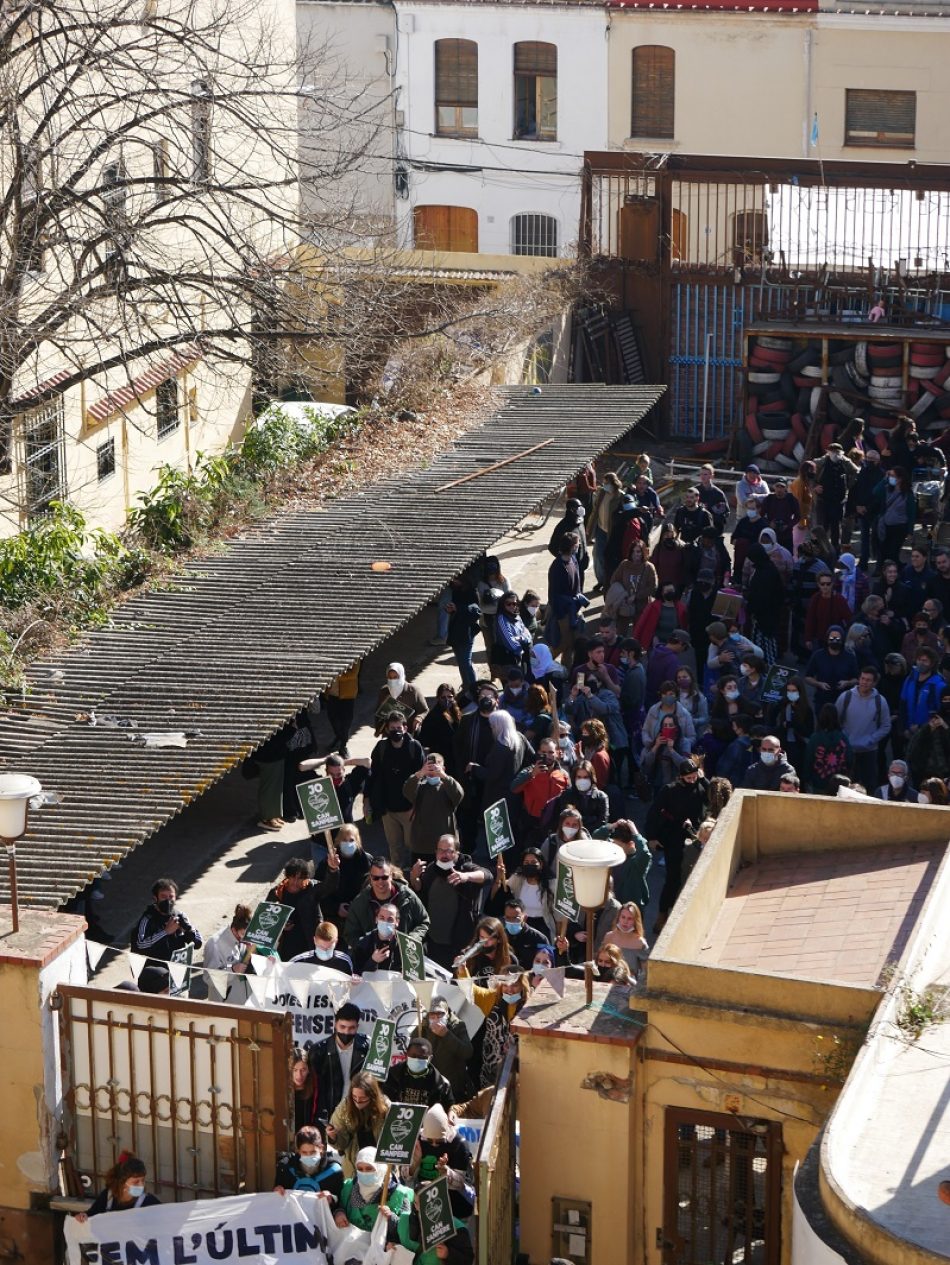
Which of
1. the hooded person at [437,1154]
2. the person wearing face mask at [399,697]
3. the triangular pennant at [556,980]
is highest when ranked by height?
the person wearing face mask at [399,697]

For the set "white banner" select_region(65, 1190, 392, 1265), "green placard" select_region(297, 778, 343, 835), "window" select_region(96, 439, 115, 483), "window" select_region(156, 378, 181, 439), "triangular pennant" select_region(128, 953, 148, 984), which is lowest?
"white banner" select_region(65, 1190, 392, 1265)

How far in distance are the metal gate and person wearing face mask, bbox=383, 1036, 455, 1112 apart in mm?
1374

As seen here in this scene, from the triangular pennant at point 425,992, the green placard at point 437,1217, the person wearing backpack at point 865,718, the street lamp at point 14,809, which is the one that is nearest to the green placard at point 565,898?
the triangular pennant at point 425,992

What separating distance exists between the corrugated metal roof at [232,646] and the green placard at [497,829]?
1789 mm

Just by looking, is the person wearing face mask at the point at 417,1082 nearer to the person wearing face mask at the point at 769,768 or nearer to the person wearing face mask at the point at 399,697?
the person wearing face mask at the point at 769,768

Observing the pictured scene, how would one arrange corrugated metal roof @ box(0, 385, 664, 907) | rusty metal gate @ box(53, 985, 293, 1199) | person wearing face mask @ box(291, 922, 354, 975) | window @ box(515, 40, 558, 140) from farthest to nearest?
window @ box(515, 40, 558, 140), corrugated metal roof @ box(0, 385, 664, 907), person wearing face mask @ box(291, 922, 354, 975), rusty metal gate @ box(53, 985, 293, 1199)

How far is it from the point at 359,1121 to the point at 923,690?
25.8ft

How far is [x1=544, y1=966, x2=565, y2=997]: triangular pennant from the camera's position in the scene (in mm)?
11766

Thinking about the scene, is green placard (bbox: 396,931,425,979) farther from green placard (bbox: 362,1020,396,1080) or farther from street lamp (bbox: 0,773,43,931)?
street lamp (bbox: 0,773,43,931)

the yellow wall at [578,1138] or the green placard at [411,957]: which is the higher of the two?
the green placard at [411,957]

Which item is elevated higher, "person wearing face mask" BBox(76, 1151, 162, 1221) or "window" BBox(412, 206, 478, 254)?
"window" BBox(412, 206, 478, 254)

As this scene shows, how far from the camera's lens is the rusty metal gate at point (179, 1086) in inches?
456

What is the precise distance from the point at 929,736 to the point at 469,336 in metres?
14.7

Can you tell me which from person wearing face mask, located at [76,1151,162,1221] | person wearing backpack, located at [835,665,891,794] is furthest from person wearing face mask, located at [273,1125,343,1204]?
person wearing backpack, located at [835,665,891,794]
